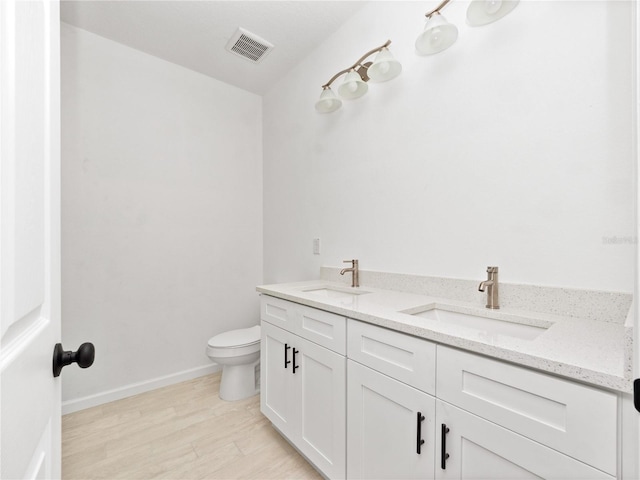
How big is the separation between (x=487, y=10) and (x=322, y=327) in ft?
4.76

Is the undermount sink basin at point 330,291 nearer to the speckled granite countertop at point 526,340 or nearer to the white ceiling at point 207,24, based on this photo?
the speckled granite countertop at point 526,340

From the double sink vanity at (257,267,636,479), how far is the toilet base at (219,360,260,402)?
1.82ft

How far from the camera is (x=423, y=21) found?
5.04 ft

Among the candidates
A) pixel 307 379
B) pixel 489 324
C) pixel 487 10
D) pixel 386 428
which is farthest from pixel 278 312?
pixel 487 10

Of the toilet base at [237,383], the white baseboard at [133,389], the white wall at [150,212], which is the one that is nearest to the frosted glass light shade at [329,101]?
the white wall at [150,212]

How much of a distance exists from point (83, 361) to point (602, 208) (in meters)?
1.58

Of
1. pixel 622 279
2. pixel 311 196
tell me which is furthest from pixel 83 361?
pixel 311 196

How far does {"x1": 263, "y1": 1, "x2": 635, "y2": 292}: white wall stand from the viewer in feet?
3.37

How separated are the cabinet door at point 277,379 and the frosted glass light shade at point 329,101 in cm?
143

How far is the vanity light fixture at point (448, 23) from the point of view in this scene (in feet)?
3.64

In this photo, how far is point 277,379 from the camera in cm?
164

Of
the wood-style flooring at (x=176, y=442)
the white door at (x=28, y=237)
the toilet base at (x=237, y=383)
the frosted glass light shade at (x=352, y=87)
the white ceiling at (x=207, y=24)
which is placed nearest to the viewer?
the white door at (x=28, y=237)

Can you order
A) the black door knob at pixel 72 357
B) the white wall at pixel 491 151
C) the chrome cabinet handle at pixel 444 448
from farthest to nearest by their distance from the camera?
the white wall at pixel 491 151 < the chrome cabinet handle at pixel 444 448 < the black door knob at pixel 72 357

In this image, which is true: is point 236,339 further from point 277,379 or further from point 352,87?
point 352,87
